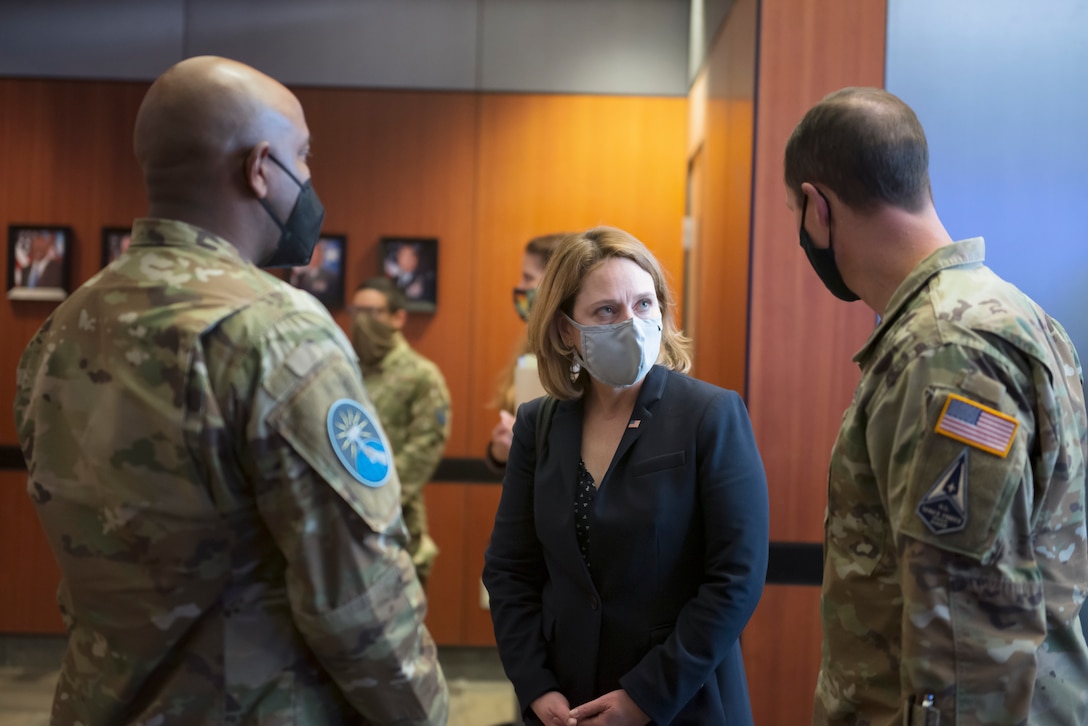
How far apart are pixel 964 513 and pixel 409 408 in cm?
326

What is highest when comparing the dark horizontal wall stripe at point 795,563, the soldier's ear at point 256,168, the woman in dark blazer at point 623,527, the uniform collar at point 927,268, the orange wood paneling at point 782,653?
the soldier's ear at point 256,168

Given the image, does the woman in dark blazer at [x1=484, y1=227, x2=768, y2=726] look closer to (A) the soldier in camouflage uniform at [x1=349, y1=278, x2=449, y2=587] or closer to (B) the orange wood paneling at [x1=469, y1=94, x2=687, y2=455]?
(A) the soldier in camouflage uniform at [x1=349, y1=278, x2=449, y2=587]

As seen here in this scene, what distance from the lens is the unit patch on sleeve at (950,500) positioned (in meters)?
1.25

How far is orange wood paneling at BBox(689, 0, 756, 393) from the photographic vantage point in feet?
10.2

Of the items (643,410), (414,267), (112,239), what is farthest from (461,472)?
(643,410)

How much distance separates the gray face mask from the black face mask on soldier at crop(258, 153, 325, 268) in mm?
627

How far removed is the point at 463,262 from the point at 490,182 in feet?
1.54

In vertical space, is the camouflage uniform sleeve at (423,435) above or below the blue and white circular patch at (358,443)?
below

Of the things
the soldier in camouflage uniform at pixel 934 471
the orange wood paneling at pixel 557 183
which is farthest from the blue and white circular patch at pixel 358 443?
the orange wood paneling at pixel 557 183

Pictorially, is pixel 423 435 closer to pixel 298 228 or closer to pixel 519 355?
pixel 519 355

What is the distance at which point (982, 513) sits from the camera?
125 cm

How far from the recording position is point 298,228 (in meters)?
1.46

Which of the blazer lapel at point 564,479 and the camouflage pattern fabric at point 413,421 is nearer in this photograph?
the blazer lapel at point 564,479

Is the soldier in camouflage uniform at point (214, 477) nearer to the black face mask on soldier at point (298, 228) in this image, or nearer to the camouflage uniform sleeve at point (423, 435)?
the black face mask on soldier at point (298, 228)
